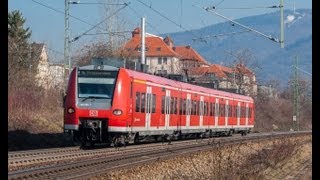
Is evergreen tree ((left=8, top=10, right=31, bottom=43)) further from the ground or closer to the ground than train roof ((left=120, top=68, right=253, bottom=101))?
further from the ground

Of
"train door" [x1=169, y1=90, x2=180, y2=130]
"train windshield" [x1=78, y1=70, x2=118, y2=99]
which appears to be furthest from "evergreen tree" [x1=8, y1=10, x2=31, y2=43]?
"train windshield" [x1=78, y1=70, x2=118, y2=99]

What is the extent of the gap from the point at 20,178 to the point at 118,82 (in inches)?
390

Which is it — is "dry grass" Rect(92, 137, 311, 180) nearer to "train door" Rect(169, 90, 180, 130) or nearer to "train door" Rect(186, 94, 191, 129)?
"train door" Rect(169, 90, 180, 130)

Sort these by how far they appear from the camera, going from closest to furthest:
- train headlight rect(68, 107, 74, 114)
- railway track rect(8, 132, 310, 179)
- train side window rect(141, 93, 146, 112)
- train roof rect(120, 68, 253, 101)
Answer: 1. railway track rect(8, 132, 310, 179)
2. train headlight rect(68, 107, 74, 114)
3. train roof rect(120, 68, 253, 101)
4. train side window rect(141, 93, 146, 112)

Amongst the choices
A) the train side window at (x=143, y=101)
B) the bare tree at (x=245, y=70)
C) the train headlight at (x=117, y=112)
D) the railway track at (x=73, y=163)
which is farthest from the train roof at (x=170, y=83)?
the bare tree at (x=245, y=70)


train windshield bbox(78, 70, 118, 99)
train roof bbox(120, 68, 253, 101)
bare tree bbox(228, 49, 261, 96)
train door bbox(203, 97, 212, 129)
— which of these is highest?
bare tree bbox(228, 49, 261, 96)

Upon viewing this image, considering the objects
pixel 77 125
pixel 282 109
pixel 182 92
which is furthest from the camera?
pixel 282 109

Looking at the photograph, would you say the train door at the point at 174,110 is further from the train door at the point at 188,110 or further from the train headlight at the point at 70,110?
the train headlight at the point at 70,110

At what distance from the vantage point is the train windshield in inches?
885

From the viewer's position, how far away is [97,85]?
22531 mm

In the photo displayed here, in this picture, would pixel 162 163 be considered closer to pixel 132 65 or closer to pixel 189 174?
pixel 189 174

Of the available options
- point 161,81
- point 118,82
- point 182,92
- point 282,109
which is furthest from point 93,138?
point 282,109

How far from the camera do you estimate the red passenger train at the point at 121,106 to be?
2230cm

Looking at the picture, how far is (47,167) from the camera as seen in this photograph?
1530 cm
